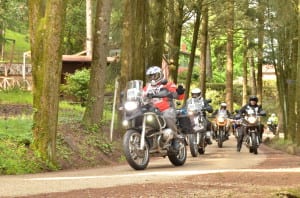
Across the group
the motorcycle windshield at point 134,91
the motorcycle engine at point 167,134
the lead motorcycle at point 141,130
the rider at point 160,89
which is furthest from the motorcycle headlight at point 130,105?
the motorcycle engine at point 167,134

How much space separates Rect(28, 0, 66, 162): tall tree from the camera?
Result: 13055 mm

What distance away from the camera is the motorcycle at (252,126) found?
69.9ft

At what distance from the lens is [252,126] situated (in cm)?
2156

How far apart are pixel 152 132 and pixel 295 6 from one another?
1379 centimetres

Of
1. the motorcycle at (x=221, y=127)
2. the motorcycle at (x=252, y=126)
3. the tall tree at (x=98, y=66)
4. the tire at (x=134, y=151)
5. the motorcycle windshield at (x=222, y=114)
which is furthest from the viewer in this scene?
the motorcycle windshield at (x=222, y=114)

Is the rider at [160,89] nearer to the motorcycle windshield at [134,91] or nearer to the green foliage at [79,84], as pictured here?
the motorcycle windshield at [134,91]

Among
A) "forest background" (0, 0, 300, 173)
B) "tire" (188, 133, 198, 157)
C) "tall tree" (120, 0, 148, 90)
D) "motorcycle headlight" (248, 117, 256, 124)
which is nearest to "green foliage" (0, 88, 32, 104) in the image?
"forest background" (0, 0, 300, 173)

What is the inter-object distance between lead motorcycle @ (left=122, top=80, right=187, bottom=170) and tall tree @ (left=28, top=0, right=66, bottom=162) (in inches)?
59.7

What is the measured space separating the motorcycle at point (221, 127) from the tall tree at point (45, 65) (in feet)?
47.7

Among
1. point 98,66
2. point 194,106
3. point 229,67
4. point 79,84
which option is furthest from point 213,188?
point 229,67

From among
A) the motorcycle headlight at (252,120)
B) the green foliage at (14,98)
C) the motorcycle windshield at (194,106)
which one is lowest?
the motorcycle headlight at (252,120)

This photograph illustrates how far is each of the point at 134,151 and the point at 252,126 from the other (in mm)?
9642

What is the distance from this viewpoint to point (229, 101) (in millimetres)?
44375

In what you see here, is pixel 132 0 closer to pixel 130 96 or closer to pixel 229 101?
pixel 130 96
